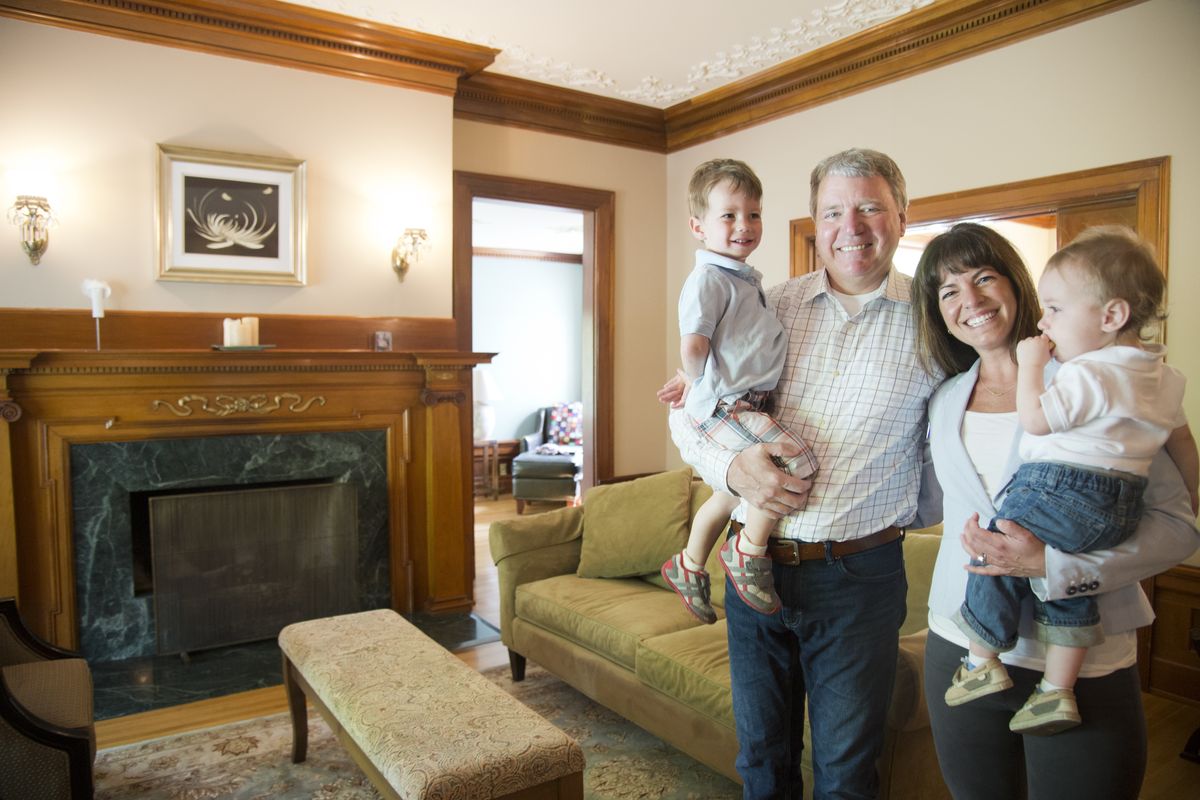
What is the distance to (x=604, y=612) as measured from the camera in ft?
10.1

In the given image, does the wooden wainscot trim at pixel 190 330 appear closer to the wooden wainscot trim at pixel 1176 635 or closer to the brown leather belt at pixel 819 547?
the brown leather belt at pixel 819 547

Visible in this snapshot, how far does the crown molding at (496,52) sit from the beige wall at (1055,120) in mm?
96

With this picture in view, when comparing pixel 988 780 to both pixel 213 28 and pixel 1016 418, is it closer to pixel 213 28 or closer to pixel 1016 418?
pixel 1016 418

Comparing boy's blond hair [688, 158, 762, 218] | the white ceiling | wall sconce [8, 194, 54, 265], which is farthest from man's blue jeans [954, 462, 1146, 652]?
wall sconce [8, 194, 54, 265]

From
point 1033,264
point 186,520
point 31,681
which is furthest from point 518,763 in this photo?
point 1033,264

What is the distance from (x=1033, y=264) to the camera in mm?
6824

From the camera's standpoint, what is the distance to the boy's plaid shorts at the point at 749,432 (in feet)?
→ 4.63

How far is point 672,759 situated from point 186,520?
2410 mm

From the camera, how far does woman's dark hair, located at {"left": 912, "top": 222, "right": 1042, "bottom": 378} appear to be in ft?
4.29

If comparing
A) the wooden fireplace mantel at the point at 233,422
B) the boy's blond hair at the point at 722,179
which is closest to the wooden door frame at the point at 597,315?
the wooden fireplace mantel at the point at 233,422

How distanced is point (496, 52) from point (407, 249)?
1109 mm

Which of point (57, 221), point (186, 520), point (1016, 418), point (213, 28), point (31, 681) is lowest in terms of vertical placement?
point (31, 681)

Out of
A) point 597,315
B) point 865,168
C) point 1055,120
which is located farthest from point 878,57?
point 865,168

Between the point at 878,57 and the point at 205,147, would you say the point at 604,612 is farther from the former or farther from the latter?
the point at 878,57
